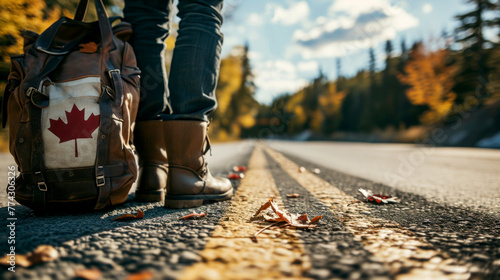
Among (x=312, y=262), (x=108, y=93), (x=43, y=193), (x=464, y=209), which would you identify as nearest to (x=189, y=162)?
(x=108, y=93)

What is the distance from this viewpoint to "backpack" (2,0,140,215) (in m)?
1.18

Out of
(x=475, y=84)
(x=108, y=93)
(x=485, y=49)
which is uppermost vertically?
(x=485, y=49)

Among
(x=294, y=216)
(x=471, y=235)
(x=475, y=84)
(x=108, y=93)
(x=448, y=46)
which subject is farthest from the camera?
(x=448, y=46)

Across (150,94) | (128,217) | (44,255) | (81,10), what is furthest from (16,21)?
(44,255)

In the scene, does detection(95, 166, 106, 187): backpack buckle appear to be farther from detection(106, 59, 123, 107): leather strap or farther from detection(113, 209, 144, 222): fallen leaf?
detection(106, 59, 123, 107): leather strap

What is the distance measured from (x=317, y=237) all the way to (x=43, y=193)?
3.77 feet

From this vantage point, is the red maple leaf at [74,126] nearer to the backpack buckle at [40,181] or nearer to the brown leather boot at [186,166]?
the backpack buckle at [40,181]

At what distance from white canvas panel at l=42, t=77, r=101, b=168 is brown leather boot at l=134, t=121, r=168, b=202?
1.40ft

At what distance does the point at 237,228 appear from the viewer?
1.04 metres

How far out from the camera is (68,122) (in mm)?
1206

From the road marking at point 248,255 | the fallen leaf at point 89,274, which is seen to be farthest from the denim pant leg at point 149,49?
the fallen leaf at point 89,274

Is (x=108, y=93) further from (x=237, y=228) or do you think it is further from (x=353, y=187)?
(x=353, y=187)

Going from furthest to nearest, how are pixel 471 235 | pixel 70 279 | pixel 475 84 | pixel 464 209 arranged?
pixel 475 84, pixel 464 209, pixel 471 235, pixel 70 279

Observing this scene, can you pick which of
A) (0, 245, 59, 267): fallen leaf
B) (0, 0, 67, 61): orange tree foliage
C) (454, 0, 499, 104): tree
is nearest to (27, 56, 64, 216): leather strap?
(0, 245, 59, 267): fallen leaf
